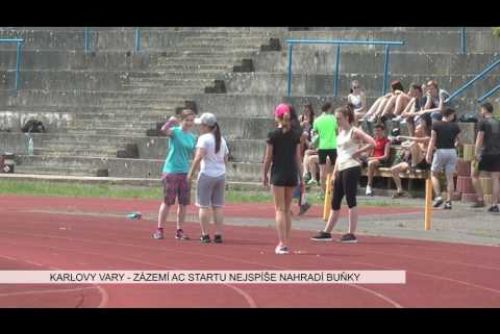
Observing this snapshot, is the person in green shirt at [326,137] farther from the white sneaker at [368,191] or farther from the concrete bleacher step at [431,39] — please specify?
the concrete bleacher step at [431,39]

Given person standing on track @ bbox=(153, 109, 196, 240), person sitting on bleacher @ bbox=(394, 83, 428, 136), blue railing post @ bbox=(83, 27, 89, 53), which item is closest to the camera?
person standing on track @ bbox=(153, 109, 196, 240)

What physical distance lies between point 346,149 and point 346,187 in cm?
55

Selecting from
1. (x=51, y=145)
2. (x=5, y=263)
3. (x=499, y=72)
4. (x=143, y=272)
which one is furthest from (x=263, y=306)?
(x=51, y=145)

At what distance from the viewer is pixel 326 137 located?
23781mm

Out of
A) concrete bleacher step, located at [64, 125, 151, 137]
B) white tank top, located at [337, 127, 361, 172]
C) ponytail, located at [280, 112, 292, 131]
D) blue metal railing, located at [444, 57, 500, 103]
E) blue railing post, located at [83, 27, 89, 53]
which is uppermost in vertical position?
blue railing post, located at [83, 27, 89, 53]

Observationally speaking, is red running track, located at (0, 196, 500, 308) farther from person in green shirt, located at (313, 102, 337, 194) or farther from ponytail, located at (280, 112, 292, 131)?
person in green shirt, located at (313, 102, 337, 194)

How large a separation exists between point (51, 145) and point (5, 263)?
20.7 meters

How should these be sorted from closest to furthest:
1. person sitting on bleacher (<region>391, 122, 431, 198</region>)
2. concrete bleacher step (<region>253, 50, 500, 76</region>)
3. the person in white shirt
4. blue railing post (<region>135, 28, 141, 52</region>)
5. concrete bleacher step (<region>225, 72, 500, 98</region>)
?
the person in white shirt < person sitting on bleacher (<region>391, 122, 431, 198</region>) < concrete bleacher step (<region>225, 72, 500, 98</region>) < concrete bleacher step (<region>253, 50, 500, 76</region>) < blue railing post (<region>135, 28, 141, 52</region>)

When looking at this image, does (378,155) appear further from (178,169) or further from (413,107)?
(178,169)

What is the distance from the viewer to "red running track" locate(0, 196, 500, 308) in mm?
10984

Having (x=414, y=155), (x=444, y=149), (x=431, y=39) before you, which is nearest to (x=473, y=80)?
(x=414, y=155)

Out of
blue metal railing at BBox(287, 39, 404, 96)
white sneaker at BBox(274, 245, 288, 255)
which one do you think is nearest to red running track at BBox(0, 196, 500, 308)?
white sneaker at BBox(274, 245, 288, 255)

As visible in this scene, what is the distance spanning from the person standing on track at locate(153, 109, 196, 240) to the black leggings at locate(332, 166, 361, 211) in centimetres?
221

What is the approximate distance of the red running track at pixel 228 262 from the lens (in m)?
11.0
